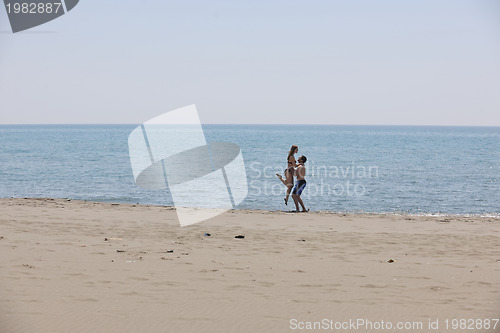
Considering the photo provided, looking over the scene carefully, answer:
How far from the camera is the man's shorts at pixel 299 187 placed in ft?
55.0

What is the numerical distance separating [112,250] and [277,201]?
1253 cm

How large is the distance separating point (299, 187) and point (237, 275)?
341 inches

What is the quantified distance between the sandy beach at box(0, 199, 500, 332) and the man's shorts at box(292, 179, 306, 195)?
2.71 m

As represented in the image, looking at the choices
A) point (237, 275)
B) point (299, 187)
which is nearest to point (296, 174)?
Answer: point (299, 187)

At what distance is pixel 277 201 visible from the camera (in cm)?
2200

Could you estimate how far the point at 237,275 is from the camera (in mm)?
8445

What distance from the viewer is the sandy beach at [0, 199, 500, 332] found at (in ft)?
21.0

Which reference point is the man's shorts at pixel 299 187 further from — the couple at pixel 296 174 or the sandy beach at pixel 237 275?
the sandy beach at pixel 237 275

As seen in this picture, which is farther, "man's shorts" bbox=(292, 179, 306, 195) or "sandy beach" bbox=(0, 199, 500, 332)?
"man's shorts" bbox=(292, 179, 306, 195)

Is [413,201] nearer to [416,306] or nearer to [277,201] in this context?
[277,201]

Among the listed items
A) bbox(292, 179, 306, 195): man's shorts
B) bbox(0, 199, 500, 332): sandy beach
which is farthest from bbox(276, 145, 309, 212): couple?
bbox(0, 199, 500, 332): sandy beach

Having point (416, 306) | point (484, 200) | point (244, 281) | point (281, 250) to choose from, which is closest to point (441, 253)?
point (281, 250)

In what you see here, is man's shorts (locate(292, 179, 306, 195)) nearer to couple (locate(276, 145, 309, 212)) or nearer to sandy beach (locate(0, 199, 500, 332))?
couple (locate(276, 145, 309, 212))

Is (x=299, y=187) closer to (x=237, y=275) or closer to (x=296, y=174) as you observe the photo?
(x=296, y=174)
